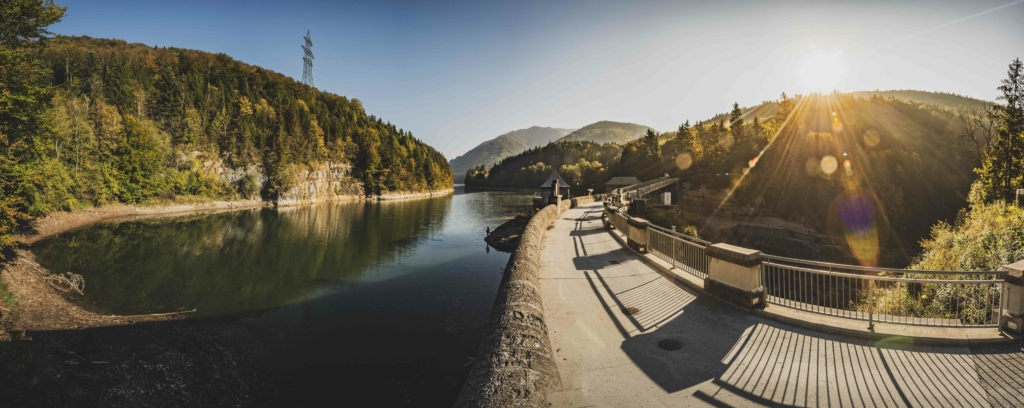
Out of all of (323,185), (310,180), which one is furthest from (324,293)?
(323,185)

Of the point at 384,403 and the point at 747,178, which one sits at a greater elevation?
the point at 747,178

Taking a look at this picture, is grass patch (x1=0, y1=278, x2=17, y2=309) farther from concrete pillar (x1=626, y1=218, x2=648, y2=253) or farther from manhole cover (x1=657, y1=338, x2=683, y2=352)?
concrete pillar (x1=626, y1=218, x2=648, y2=253)

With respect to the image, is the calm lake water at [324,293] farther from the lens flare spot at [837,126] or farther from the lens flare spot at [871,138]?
the lens flare spot at [837,126]

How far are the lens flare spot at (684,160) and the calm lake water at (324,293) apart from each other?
2850 inches

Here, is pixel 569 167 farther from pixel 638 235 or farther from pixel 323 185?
pixel 638 235

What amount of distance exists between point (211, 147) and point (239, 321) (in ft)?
222

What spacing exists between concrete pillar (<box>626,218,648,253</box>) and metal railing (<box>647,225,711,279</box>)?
17 centimetres

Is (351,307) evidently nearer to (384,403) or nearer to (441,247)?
(384,403)

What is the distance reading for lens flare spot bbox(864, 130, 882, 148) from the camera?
237ft

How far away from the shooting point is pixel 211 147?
2574 inches

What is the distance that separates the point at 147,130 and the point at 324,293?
5520 cm

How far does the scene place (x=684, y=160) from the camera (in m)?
93.9

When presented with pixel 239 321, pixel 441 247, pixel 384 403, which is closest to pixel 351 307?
pixel 239 321

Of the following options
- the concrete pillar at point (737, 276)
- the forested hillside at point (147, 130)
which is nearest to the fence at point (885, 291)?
the concrete pillar at point (737, 276)
